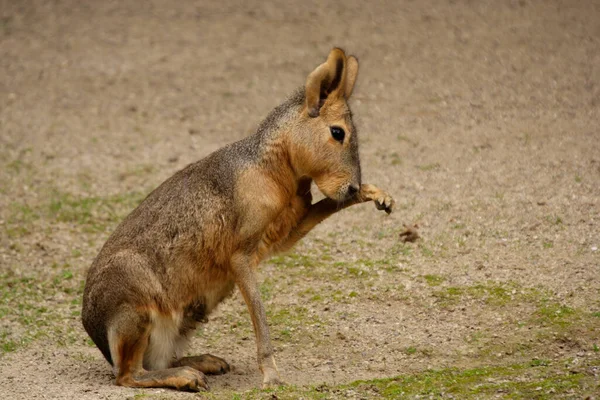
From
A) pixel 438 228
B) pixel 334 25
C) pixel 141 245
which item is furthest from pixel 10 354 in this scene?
pixel 334 25

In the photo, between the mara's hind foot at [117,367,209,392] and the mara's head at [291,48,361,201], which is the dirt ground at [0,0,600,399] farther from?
the mara's head at [291,48,361,201]

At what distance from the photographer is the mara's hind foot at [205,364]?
6066 mm

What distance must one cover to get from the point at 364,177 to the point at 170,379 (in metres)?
3.68

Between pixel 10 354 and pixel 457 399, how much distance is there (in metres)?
3.09

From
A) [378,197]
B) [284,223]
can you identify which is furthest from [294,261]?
[378,197]

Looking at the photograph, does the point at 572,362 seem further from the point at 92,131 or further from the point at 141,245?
A: the point at 92,131

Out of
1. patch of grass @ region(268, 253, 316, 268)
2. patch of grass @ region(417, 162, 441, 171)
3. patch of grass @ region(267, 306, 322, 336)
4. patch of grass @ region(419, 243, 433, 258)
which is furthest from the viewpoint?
patch of grass @ region(417, 162, 441, 171)

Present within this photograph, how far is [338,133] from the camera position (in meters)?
5.65

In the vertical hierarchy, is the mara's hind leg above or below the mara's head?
below

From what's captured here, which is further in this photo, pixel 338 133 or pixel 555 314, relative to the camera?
pixel 555 314

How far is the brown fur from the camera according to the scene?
5645mm

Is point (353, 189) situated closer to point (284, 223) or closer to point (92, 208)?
point (284, 223)

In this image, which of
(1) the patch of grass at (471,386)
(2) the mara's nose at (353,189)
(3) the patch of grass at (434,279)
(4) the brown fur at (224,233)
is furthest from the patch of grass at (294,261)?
(1) the patch of grass at (471,386)

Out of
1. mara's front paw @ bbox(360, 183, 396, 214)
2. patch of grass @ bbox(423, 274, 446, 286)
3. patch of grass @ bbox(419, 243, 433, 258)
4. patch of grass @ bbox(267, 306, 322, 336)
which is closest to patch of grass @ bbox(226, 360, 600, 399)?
mara's front paw @ bbox(360, 183, 396, 214)
